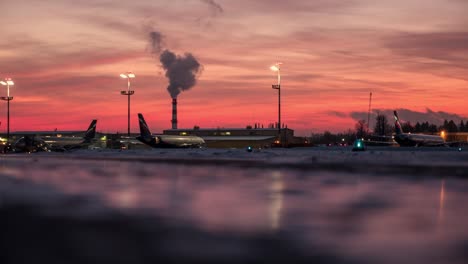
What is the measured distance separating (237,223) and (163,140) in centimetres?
8448

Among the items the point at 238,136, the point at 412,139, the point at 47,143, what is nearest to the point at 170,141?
the point at 47,143

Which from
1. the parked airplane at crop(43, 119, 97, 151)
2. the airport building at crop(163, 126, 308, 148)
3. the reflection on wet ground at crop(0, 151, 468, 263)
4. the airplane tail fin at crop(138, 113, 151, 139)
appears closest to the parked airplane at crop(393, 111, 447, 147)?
the airplane tail fin at crop(138, 113, 151, 139)

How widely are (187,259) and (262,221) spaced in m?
3.96

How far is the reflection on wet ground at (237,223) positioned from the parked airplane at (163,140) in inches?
2870

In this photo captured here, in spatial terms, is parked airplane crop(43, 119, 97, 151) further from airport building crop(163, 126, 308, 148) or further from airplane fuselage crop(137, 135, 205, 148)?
airport building crop(163, 126, 308, 148)

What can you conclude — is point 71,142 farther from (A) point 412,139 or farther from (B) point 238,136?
(B) point 238,136

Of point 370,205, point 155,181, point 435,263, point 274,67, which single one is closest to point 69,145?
point 274,67

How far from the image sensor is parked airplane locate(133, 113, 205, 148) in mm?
92188

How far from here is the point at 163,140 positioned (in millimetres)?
94812

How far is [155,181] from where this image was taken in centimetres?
2227

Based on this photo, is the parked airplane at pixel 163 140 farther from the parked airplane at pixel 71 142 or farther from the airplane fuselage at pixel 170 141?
the parked airplane at pixel 71 142

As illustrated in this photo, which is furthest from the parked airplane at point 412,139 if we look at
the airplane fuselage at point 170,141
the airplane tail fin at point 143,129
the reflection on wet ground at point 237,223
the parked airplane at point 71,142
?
the reflection on wet ground at point 237,223

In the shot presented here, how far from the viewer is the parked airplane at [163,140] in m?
92.2

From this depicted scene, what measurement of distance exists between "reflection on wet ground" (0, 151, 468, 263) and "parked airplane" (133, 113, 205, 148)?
239ft
